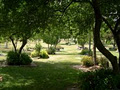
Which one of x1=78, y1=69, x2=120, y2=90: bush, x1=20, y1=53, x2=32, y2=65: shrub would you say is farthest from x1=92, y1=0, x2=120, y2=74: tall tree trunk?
x1=20, y1=53, x2=32, y2=65: shrub

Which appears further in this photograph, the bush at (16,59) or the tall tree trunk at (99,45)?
the bush at (16,59)

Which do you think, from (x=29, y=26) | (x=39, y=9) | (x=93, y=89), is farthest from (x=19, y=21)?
(x=93, y=89)

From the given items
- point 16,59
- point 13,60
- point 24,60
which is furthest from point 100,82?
point 13,60

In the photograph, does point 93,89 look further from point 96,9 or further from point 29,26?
point 29,26

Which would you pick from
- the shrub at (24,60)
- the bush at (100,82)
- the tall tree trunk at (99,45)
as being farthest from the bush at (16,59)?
the tall tree trunk at (99,45)

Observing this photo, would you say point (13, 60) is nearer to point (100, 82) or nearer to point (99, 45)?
point (99, 45)

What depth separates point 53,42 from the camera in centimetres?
4328

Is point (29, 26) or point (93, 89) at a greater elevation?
point (29, 26)

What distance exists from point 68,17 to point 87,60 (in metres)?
5.82

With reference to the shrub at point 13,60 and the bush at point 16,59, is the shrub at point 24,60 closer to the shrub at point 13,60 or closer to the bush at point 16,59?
the bush at point 16,59

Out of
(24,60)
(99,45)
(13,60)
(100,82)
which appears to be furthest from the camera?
(24,60)

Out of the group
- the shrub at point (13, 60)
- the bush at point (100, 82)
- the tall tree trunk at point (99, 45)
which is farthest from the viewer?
the shrub at point (13, 60)

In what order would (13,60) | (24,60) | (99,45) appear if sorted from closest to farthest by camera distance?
(99,45) → (13,60) → (24,60)

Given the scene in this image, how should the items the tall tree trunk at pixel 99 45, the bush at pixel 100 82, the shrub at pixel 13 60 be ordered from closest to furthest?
the bush at pixel 100 82, the tall tree trunk at pixel 99 45, the shrub at pixel 13 60
